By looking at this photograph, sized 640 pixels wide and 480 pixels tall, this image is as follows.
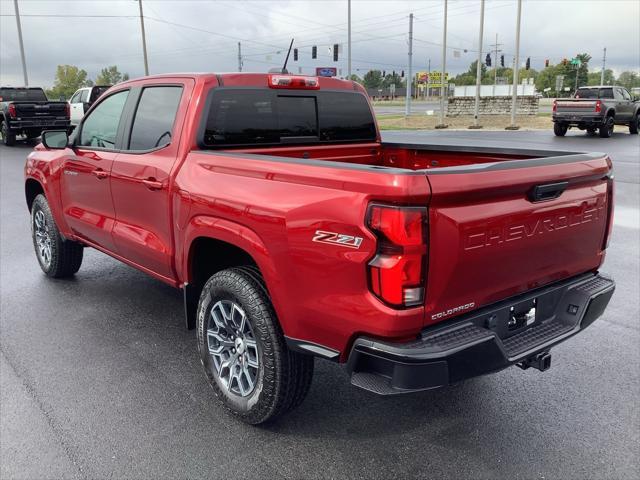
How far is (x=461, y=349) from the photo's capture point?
253 centimetres

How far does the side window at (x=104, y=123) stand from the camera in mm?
4590

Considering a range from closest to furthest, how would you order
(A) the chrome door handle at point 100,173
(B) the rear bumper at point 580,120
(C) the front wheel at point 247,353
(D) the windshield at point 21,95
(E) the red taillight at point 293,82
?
(C) the front wheel at point 247,353 < (E) the red taillight at point 293,82 < (A) the chrome door handle at point 100,173 < (D) the windshield at point 21,95 < (B) the rear bumper at point 580,120

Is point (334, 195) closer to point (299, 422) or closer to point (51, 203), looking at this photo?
point (299, 422)

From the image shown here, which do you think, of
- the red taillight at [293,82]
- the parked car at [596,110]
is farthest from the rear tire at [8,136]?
the parked car at [596,110]

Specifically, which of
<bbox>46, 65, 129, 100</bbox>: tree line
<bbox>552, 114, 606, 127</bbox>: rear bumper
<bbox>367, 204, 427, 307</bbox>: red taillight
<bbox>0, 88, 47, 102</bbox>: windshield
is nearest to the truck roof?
<bbox>367, 204, 427, 307</bbox>: red taillight

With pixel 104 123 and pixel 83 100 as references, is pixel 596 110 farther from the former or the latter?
pixel 104 123

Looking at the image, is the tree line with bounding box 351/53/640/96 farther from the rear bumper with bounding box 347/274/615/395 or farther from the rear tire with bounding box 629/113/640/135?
the rear bumper with bounding box 347/274/615/395

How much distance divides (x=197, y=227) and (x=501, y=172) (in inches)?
67.8

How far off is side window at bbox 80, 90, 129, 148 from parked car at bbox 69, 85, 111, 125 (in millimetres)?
21598

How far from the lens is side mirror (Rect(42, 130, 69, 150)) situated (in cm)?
507

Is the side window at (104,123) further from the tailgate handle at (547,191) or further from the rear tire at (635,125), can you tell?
the rear tire at (635,125)

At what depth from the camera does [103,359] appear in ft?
13.6

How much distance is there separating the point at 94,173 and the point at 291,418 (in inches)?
101

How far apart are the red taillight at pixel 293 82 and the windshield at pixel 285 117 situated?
0.14 ft
